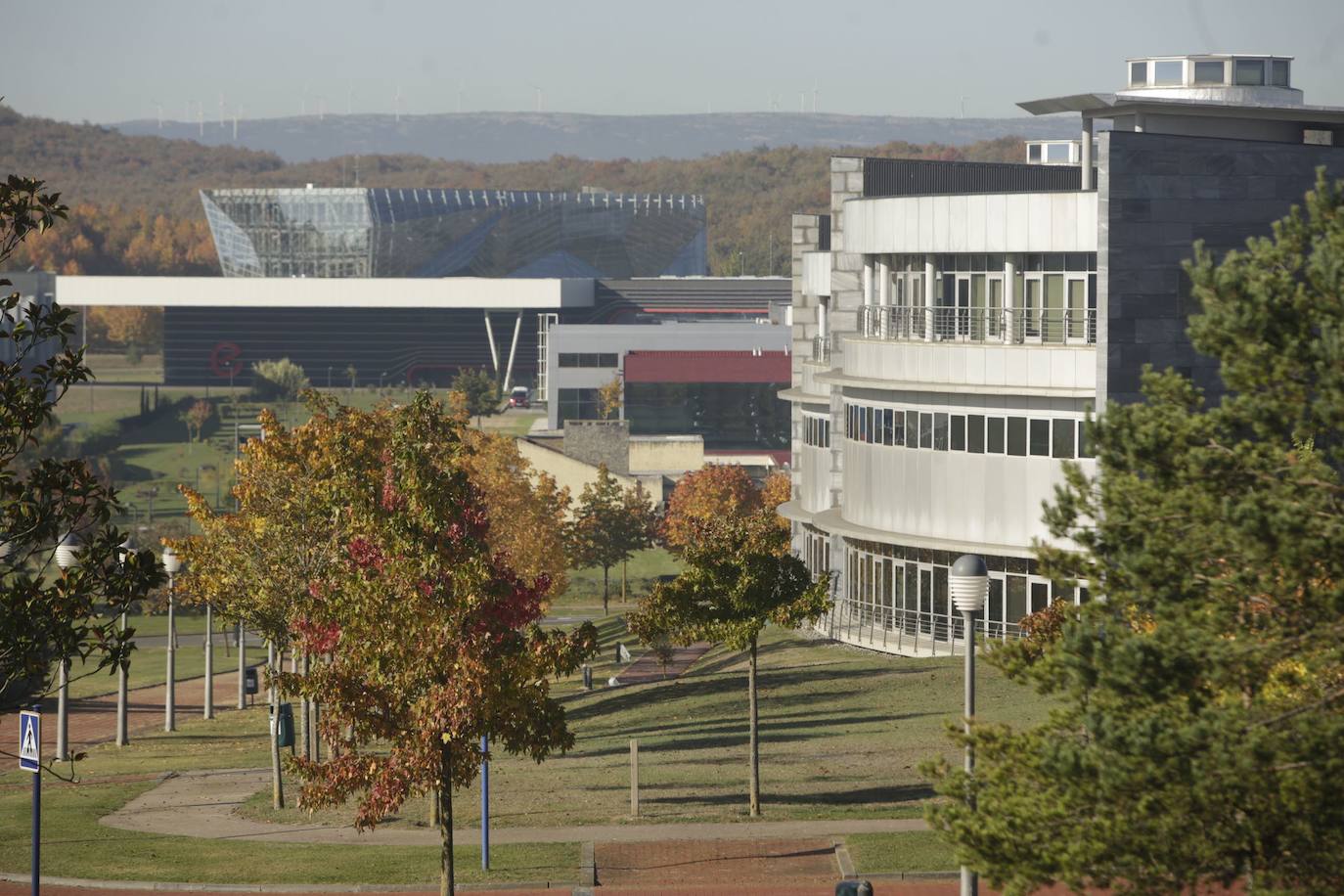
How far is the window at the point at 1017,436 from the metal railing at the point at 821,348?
51.7 feet

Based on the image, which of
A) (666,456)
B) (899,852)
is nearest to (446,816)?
(899,852)

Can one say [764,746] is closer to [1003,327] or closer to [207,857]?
[207,857]

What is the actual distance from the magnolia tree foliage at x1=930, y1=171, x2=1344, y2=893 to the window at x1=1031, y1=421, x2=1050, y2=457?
33.1 m

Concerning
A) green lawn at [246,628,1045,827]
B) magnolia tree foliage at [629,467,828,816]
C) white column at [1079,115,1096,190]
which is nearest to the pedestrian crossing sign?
green lawn at [246,628,1045,827]

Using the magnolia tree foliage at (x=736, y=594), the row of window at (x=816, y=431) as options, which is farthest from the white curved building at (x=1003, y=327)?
the magnolia tree foliage at (x=736, y=594)

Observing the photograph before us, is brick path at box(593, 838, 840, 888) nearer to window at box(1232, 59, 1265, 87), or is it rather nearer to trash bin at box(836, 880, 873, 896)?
trash bin at box(836, 880, 873, 896)

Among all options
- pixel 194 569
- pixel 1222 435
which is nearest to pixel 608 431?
pixel 194 569

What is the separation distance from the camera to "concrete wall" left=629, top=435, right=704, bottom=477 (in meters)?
120

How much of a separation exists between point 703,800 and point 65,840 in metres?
10.2

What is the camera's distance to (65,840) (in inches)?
1260

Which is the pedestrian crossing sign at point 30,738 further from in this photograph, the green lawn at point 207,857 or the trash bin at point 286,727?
the trash bin at point 286,727

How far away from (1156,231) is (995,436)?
6.91 m

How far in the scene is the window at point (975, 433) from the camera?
52.0m

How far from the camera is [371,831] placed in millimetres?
32031
